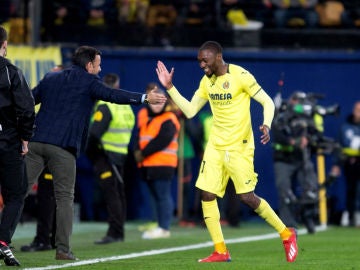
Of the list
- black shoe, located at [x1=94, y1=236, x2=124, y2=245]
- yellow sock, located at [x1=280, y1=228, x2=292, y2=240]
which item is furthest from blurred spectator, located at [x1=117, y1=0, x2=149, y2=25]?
yellow sock, located at [x1=280, y1=228, x2=292, y2=240]

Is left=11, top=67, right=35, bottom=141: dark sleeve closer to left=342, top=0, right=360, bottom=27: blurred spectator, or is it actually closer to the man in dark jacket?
the man in dark jacket

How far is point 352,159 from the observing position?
18.1 meters

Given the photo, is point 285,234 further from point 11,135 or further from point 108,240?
point 108,240

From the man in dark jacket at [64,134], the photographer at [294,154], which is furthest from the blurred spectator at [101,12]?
the man in dark jacket at [64,134]

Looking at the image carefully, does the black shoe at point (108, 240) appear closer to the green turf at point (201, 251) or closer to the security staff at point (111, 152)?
the security staff at point (111, 152)

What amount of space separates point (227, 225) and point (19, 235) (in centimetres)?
402

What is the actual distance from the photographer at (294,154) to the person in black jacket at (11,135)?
6.98 meters

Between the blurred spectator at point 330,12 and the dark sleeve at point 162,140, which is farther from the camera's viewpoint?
the blurred spectator at point 330,12

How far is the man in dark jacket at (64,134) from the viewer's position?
10.6 m

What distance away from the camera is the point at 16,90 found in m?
9.55

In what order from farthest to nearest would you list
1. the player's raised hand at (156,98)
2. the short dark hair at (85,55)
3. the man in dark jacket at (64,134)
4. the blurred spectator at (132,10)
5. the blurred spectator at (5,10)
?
the blurred spectator at (132,10), the blurred spectator at (5,10), the short dark hair at (85,55), the man in dark jacket at (64,134), the player's raised hand at (156,98)

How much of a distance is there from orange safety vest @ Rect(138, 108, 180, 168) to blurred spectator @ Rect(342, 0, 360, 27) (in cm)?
644

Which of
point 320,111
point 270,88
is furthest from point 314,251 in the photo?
point 270,88

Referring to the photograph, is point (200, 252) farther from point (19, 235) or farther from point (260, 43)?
point (260, 43)
